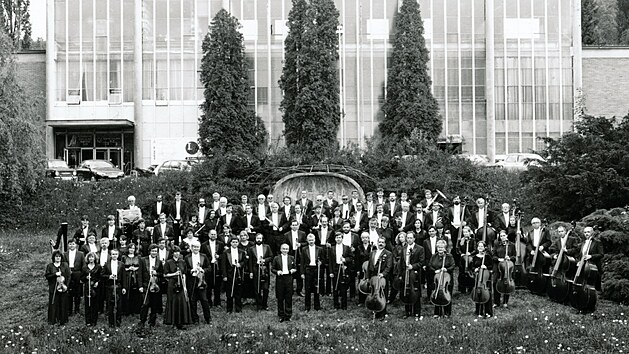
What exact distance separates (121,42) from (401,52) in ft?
45.5

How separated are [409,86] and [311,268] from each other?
77.8 feet

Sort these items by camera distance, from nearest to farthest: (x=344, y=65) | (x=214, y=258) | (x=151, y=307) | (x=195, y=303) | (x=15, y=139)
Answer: (x=151, y=307), (x=195, y=303), (x=214, y=258), (x=15, y=139), (x=344, y=65)

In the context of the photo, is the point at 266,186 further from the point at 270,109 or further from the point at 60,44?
the point at 60,44

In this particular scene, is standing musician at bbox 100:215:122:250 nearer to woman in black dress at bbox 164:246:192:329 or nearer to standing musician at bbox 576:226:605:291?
woman in black dress at bbox 164:246:192:329

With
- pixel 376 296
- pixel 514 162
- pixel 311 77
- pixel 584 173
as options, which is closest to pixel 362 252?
pixel 376 296

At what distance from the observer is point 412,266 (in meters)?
16.2

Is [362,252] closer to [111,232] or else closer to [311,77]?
[111,232]

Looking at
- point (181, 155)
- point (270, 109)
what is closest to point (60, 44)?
point (181, 155)

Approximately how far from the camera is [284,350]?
44.8 feet

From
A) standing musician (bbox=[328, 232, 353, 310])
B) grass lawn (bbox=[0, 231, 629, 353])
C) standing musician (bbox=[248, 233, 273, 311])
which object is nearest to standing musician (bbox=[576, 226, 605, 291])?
grass lawn (bbox=[0, 231, 629, 353])

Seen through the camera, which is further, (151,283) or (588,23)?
(588,23)

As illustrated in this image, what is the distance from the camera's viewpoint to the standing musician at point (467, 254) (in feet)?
55.4

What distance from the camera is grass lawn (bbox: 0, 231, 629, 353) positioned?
1362cm

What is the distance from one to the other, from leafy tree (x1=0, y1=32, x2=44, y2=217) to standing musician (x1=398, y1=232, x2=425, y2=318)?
1652 cm
